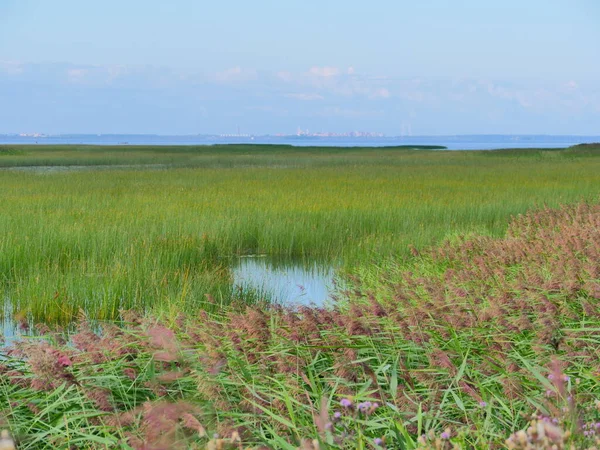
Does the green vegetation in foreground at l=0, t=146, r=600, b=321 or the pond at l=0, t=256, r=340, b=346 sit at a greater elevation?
the green vegetation in foreground at l=0, t=146, r=600, b=321

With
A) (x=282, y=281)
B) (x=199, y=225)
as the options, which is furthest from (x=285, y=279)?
(x=199, y=225)

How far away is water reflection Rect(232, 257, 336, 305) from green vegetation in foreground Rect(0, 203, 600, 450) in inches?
126

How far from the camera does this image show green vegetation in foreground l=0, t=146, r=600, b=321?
8.00 metres

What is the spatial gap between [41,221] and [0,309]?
3432 mm

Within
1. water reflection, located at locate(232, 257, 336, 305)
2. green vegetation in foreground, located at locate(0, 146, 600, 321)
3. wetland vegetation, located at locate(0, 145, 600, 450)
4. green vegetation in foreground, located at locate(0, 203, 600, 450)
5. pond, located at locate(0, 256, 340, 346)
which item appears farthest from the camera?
water reflection, located at locate(232, 257, 336, 305)

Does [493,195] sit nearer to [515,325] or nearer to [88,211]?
[88,211]

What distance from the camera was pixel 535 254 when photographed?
23.7 ft

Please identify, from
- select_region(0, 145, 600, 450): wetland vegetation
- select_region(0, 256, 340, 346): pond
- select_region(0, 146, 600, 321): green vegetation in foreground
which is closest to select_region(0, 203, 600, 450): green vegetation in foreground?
select_region(0, 145, 600, 450): wetland vegetation

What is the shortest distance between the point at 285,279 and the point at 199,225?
7.86 ft

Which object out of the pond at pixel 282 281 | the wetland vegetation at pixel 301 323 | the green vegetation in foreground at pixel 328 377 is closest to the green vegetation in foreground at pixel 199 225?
the wetland vegetation at pixel 301 323

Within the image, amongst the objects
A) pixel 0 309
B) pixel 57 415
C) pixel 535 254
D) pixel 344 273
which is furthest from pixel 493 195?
pixel 57 415

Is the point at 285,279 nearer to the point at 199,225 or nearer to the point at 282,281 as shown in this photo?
the point at 282,281

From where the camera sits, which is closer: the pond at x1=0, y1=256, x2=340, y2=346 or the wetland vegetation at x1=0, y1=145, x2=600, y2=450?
the wetland vegetation at x1=0, y1=145, x2=600, y2=450

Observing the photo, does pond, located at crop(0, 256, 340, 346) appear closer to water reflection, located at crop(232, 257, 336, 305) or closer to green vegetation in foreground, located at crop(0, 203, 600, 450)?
water reflection, located at crop(232, 257, 336, 305)
